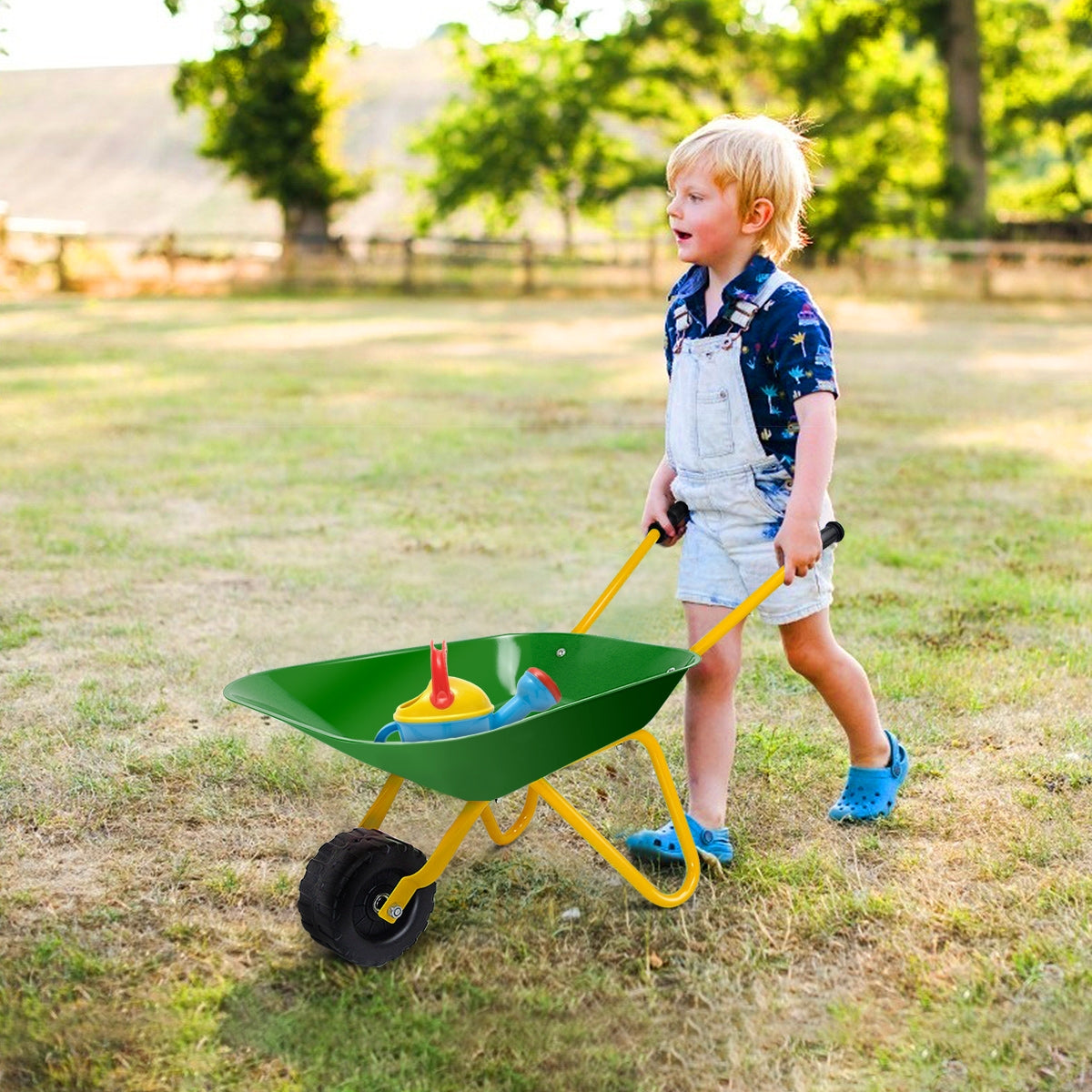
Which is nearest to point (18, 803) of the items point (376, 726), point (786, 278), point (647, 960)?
point (376, 726)

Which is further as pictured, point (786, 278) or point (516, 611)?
point (516, 611)

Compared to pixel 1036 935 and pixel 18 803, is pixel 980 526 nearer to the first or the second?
pixel 1036 935

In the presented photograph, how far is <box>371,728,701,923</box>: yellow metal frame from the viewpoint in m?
2.42

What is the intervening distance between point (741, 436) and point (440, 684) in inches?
31.2

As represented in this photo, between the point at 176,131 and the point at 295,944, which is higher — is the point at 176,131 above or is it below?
above

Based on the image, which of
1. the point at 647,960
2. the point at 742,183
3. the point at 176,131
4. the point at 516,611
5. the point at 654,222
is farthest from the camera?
the point at 176,131

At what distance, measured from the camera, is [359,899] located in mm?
2391

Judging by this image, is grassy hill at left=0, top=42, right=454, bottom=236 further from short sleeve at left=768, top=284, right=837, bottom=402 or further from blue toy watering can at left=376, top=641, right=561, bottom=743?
blue toy watering can at left=376, top=641, right=561, bottom=743

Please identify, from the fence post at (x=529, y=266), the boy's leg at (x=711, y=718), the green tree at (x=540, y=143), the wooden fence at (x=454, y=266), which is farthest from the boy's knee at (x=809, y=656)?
the green tree at (x=540, y=143)

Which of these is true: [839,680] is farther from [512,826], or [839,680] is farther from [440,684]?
[440,684]

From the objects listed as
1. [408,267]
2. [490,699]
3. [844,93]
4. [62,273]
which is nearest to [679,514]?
[490,699]

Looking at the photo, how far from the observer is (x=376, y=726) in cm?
278

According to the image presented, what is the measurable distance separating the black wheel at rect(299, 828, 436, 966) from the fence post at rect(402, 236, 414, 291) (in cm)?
2145

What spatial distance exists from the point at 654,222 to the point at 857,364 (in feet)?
88.5
